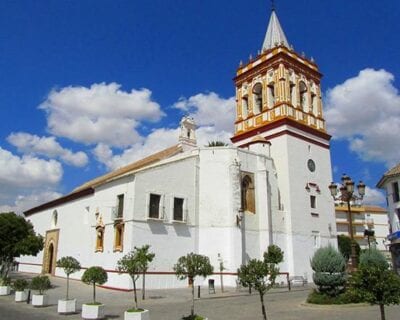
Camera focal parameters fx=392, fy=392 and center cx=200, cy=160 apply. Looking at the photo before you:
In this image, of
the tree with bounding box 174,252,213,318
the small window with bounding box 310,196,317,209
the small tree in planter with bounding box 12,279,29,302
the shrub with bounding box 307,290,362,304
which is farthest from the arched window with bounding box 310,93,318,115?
the small tree in planter with bounding box 12,279,29,302

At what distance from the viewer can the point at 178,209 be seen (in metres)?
27.6

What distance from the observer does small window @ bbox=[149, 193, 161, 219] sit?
26.2 m

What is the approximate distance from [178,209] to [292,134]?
1186cm

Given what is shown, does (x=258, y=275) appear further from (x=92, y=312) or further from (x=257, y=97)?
(x=257, y=97)

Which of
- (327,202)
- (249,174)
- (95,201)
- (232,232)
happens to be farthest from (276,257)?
(95,201)

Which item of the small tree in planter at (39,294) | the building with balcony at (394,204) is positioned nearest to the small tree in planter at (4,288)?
the small tree in planter at (39,294)

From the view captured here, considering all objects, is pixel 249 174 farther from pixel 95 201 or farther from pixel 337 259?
pixel 337 259

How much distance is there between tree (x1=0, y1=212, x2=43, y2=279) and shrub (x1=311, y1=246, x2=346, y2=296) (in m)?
19.1

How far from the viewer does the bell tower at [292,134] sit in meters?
31.0

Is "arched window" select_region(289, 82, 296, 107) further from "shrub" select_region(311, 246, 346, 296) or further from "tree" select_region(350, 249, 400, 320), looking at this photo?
"tree" select_region(350, 249, 400, 320)

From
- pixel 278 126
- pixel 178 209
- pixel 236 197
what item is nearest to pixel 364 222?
pixel 278 126

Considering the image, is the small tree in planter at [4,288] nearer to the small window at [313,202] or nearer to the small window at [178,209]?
the small window at [178,209]

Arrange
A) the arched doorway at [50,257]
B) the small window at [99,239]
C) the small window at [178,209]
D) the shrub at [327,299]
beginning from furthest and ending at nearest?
the arched doorway at [50,257] → the small window at [99,239] → the small window at [178,209] → the shrub at [327,299]

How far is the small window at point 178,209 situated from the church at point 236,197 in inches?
2.8
